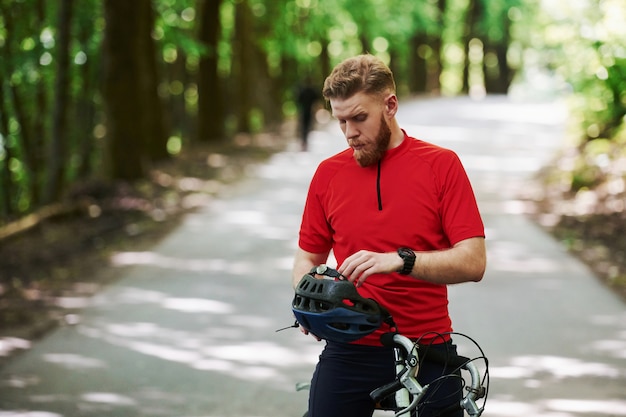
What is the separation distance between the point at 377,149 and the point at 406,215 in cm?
25

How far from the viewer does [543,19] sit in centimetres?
1966

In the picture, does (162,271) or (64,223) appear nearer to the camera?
(162,271)

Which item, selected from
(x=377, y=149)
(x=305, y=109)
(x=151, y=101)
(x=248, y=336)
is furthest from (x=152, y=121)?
(x=377, y=149)

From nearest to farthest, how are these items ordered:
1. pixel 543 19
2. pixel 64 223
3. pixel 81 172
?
pixel 64 223
pixel 543 19
pixel 81 172

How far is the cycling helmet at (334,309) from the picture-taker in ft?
9.98

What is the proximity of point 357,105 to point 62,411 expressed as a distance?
4.62 meters

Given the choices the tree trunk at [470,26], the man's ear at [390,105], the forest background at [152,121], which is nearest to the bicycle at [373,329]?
the man's ear at [390,105]

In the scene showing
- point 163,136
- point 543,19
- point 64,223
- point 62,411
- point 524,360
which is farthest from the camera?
point 163,136

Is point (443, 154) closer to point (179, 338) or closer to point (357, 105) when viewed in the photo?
point (357, 105)

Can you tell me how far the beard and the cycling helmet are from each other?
44 centimetres

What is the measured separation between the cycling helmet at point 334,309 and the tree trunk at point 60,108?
1443cm

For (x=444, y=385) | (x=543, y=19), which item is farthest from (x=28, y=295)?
(x=543, y=19)

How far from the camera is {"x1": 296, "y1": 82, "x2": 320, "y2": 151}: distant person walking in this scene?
25.8 metres

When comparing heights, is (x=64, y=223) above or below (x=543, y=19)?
below
